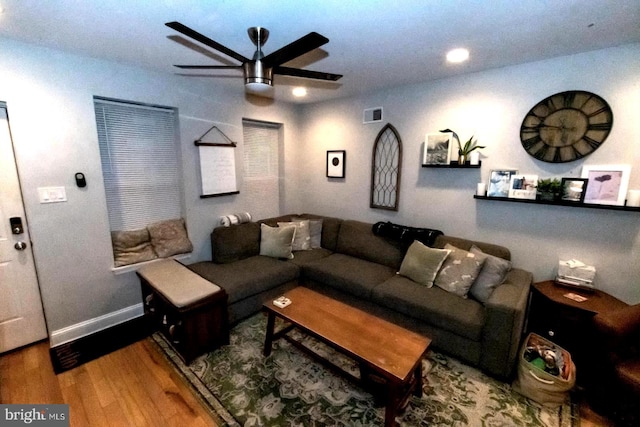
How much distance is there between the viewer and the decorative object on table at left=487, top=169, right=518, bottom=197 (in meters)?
2.50

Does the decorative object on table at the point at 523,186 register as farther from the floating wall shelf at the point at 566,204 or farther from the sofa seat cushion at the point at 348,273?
the sofa seat cushion at the point at 348,273

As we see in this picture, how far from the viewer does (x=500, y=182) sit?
2.54 metres

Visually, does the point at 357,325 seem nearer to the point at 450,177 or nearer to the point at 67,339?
the point at 450,177

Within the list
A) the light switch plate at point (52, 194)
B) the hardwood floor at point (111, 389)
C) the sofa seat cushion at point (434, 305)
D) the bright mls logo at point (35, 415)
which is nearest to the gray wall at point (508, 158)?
the sofa seat cushion at point (434, 305)

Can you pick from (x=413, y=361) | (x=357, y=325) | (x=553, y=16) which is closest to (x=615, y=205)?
(x=553, y=16)

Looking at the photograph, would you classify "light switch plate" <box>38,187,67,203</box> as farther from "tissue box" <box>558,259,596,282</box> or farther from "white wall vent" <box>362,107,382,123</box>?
"tissue box" <box>558,259,596,282</box>

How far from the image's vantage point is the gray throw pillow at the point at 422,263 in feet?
8.28

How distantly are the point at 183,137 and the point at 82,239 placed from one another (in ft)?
4.45

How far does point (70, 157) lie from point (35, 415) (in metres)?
1.89

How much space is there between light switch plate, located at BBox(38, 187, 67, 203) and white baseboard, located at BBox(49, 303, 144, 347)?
1.16m

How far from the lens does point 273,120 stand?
378 centimetres

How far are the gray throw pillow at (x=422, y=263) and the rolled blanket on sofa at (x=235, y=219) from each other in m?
2.02

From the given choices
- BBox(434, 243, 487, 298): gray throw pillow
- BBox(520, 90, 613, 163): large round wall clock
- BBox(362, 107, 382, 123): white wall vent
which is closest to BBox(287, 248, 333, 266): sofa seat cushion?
BBox(434, 243, 487, 298): gray throw pillow

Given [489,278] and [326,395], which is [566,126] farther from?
[326,395]
